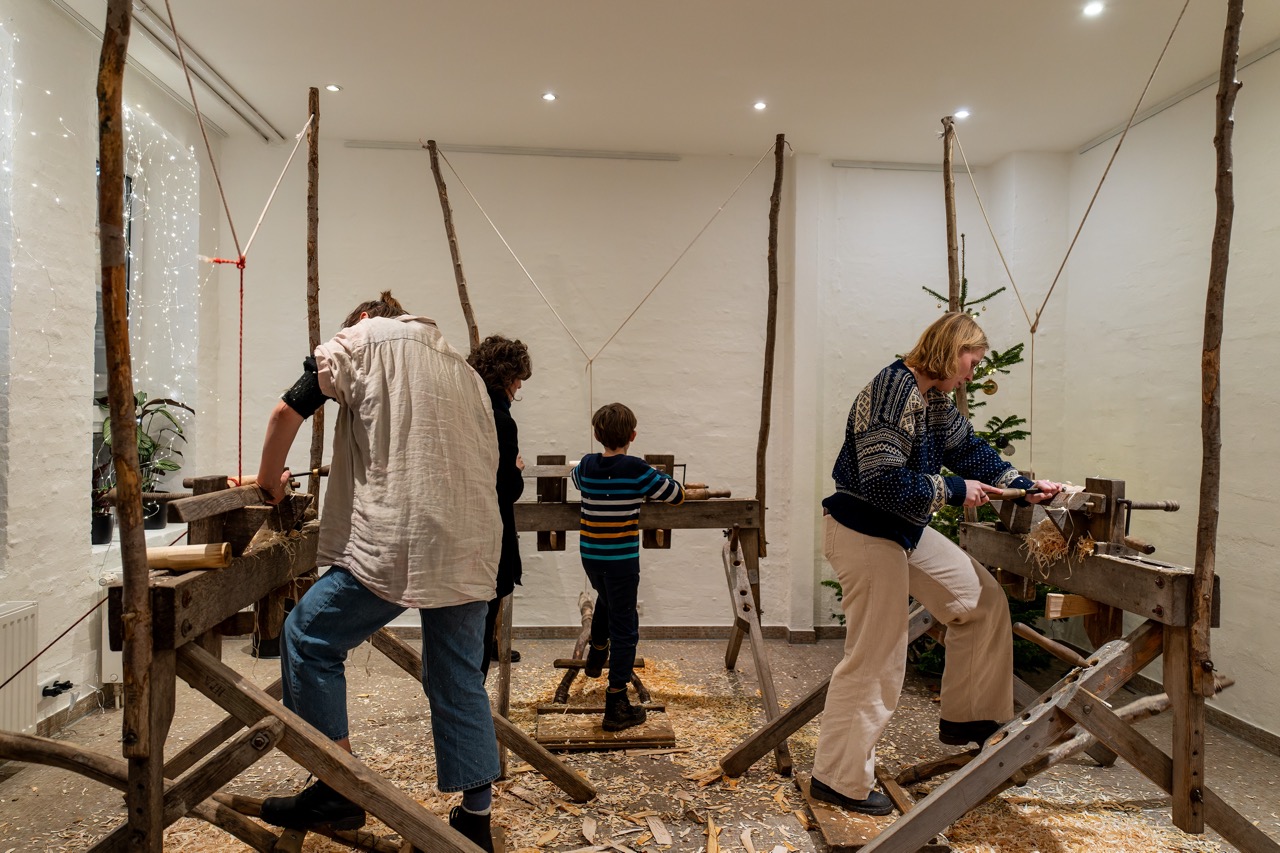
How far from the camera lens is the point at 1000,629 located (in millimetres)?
2883

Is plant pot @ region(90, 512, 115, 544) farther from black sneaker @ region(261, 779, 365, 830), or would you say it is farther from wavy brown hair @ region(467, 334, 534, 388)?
black sneaker @ region(261, 779, 365, 830)

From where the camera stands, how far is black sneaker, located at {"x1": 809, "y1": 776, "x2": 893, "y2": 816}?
9.02 ft

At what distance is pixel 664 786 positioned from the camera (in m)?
3.18

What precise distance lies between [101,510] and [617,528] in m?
2.64

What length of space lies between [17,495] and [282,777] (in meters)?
1.63

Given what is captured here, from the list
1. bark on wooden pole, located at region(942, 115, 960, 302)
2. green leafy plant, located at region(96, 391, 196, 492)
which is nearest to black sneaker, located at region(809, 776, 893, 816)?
bark on wooden pole, located at region(942, 115, 960, 302)

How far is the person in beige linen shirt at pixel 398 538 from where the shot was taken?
2.12m

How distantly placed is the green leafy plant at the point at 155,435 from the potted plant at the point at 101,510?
140mm

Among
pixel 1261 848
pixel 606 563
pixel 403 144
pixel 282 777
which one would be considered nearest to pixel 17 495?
pixel 282 777

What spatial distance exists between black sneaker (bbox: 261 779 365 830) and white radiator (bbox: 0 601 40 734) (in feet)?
5.22

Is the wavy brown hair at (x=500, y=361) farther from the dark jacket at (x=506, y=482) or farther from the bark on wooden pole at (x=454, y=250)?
the bark on wooden pole at (x=454, y=250)

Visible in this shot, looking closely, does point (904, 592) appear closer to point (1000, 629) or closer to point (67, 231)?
point (1000, 629)

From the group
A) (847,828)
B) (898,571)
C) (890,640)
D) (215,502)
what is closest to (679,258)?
(898,571)

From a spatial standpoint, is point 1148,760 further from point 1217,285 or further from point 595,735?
point 595,735
